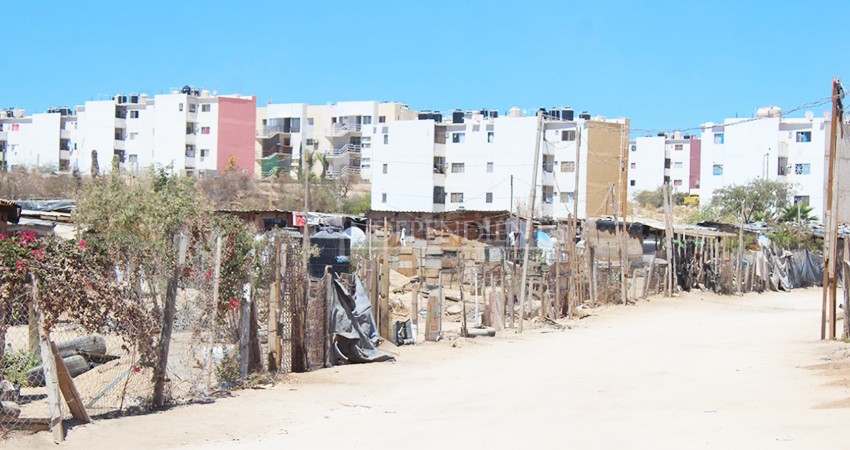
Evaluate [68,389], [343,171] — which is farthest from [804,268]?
[343,171]

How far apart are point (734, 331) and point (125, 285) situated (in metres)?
17.8

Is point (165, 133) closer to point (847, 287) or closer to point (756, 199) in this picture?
point (756, 199)

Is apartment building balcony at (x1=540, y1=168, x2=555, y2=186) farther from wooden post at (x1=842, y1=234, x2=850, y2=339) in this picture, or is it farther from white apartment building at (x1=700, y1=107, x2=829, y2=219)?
wooden post at (x1=842, y1=234, x2=850, y2=339)

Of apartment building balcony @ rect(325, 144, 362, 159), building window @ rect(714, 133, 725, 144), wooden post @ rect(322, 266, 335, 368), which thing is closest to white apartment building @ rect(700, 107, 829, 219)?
building window @ rect(714, 133, 725, 144)

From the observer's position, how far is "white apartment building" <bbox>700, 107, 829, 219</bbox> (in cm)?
7906

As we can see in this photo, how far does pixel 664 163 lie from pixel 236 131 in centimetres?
4552

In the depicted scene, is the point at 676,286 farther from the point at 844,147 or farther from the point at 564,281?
the point at 844,147

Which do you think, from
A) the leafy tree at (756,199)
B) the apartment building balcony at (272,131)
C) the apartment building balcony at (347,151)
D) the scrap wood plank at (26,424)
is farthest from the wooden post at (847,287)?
the apartment building balcony at (272,131)

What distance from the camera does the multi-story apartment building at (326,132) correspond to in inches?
3807

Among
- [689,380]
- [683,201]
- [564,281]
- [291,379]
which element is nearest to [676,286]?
[564,281]

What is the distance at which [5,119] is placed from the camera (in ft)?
345

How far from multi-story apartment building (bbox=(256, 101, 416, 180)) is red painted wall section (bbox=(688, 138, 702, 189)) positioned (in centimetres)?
3103

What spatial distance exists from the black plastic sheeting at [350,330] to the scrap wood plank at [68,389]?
6.16m

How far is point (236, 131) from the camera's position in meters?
95.0
